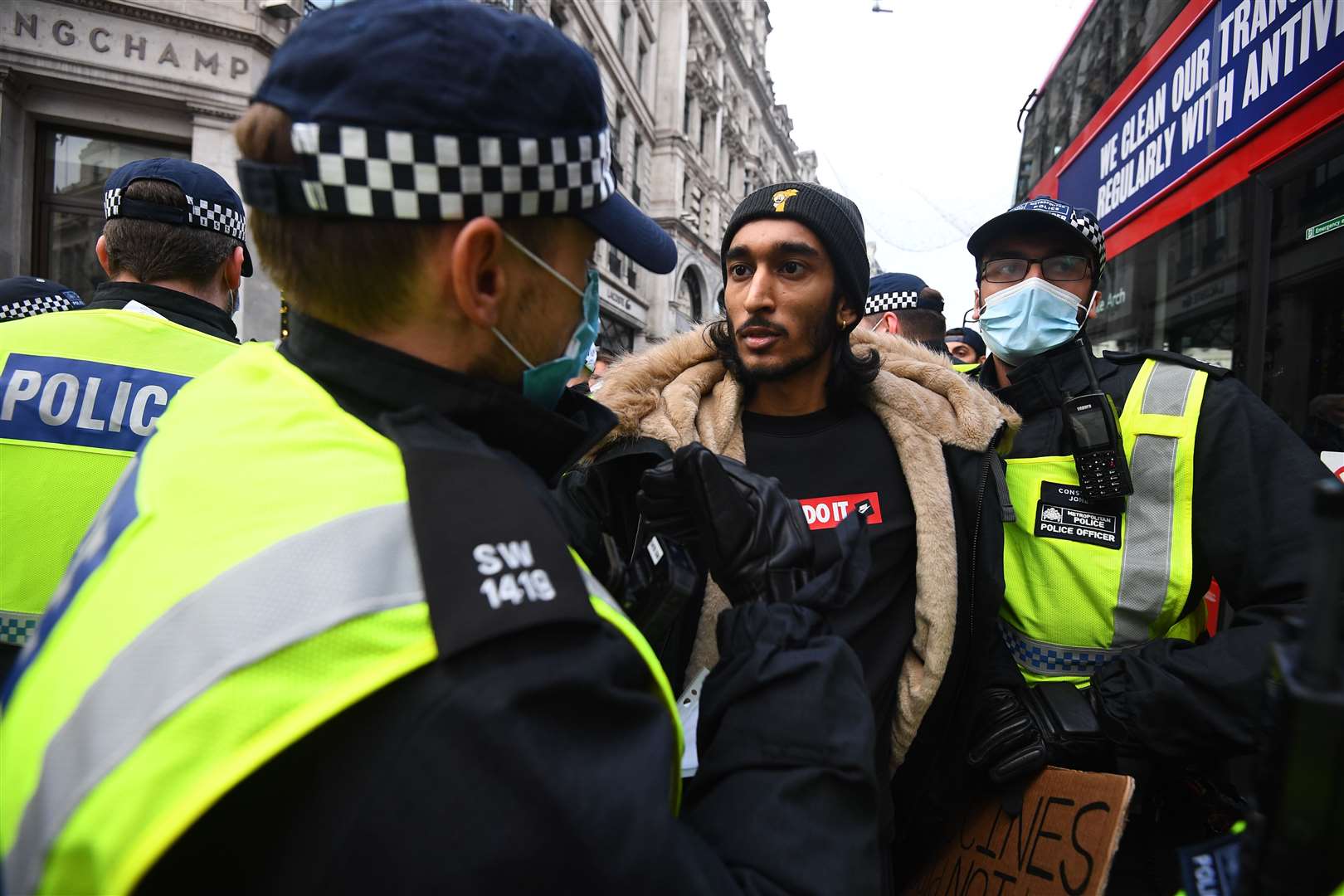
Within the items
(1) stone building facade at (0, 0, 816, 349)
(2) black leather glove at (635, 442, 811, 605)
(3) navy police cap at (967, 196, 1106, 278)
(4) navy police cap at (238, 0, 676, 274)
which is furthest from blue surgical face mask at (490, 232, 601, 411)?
(1) stone building facade at (0, 0, 816, 349)

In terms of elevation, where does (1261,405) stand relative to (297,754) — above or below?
above

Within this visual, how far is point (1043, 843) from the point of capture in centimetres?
170

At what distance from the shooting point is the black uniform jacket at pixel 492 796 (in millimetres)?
654

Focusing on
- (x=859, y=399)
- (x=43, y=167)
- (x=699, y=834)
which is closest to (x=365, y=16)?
(x=699, y=834)

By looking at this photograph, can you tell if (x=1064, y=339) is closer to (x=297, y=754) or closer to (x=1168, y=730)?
(x=1168, y=730)

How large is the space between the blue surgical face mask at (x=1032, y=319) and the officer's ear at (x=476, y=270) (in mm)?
2008

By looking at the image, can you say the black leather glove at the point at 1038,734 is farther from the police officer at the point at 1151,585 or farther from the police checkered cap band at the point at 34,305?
the police checkered cap band at the point at 34,305

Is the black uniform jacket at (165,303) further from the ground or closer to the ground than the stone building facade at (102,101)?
closer to the ground

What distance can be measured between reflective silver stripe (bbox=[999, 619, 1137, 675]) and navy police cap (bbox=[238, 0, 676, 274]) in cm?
185

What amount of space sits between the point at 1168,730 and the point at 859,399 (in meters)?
1.13

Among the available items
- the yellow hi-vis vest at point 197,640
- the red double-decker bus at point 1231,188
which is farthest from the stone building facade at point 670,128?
the yellow hi-vis vest at point 197,640

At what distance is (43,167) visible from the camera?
26.0 feet

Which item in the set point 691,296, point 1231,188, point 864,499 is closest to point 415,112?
point 864,499

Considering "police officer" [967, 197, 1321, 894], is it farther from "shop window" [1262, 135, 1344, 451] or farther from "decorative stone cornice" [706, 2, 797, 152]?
"decorative stone cornice" [706, 2, 797, 152]
